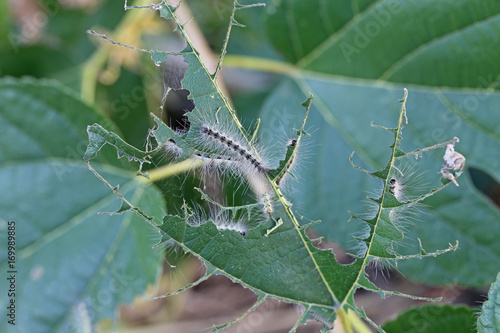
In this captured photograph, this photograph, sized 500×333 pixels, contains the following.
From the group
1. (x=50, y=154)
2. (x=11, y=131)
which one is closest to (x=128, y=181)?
(x=50, y=154)

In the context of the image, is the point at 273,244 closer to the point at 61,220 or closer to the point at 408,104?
the point at 408,104

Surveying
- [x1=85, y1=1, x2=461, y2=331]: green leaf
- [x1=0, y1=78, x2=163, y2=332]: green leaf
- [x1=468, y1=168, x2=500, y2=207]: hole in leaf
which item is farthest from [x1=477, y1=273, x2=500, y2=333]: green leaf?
[x1=468, y1=168, x2=500, y2=207]: hole in leaf

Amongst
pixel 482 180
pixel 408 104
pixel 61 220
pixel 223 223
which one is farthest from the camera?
pixel 482 180

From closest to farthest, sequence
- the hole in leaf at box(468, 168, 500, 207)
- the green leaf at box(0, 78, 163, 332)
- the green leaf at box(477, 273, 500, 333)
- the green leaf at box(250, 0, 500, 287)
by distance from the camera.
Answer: the green leaf at box(477, 273, 500, 333), the green leaf at box(250, 0, 500, 287), the green leaf at box(0, 78, 163, 332), the hole in leaf at box(468, 168, 500, 207)

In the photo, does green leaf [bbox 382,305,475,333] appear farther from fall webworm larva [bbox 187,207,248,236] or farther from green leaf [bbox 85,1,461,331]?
fall webworm larva [bbox 187,207,248,236]

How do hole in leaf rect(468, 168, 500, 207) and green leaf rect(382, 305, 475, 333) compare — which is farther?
hole in leaf rect(468, 168, 500, 207)

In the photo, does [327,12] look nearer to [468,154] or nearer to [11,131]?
[468,154]

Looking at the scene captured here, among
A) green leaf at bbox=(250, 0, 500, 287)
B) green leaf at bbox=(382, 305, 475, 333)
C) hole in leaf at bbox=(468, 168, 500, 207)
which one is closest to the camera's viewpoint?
green leaf at bbox=(382, 305, 475, 333)

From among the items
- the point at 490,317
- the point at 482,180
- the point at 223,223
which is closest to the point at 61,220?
the point at 223,223
